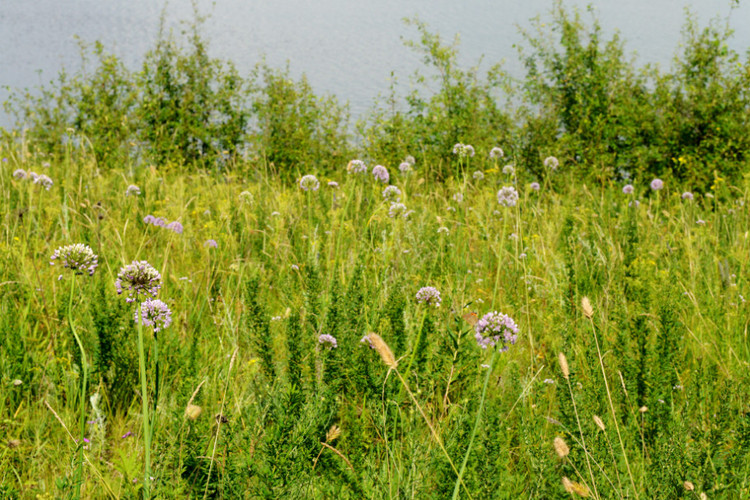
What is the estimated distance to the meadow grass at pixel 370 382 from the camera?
1.40m

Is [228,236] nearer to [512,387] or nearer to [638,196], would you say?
[512,387]

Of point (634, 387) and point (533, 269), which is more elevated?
point (533, 269)

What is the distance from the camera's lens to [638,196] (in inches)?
209

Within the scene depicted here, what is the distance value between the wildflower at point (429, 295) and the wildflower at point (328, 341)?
1.04ft

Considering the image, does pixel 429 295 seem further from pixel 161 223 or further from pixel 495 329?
pixel 161 223

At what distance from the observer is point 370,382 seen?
176cm

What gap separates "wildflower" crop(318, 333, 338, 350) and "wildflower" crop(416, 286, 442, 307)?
12.5 inches

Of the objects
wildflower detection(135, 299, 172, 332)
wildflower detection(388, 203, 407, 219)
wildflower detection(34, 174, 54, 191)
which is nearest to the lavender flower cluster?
wildflower detection(34, 174, 54, 191)

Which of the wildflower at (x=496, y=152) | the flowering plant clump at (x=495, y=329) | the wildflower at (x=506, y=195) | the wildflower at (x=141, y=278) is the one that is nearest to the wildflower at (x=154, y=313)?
the wildflower at (x=141, y=278)

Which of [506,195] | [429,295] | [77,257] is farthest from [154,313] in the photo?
[506,195]

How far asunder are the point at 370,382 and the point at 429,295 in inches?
15.4

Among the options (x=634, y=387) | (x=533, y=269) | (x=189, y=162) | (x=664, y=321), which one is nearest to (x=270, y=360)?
(x=634, y=387)

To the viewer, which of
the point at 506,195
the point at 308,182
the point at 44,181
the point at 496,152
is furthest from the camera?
the point at 496,152

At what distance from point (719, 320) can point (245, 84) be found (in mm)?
5588
